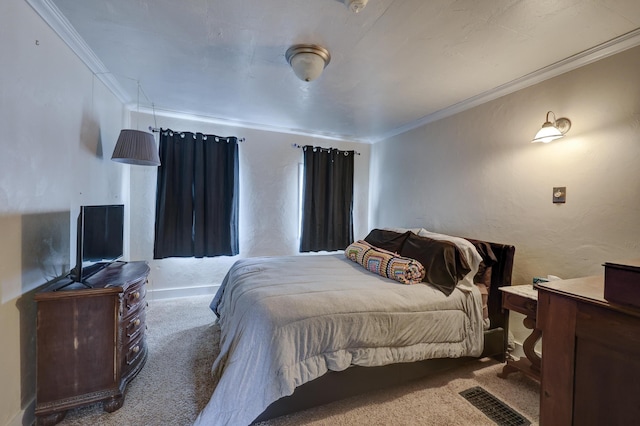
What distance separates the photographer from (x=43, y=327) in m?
1.48

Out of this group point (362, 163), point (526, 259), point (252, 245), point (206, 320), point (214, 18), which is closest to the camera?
point (214, 18)

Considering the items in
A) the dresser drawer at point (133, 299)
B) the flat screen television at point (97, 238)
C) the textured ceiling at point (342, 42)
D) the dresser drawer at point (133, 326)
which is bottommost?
the dresser drawer at point (133, 326)

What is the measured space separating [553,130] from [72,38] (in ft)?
11.4

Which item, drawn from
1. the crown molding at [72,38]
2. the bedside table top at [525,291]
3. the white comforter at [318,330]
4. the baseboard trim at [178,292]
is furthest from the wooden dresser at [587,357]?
the baseboard trim at [178,292]

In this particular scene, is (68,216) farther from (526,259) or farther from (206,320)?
(526,259)

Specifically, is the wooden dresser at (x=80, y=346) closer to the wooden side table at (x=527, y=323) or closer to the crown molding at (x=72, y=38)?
the crown molding at (x=72, y=38)

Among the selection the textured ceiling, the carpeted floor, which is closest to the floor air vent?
the carpeted floor

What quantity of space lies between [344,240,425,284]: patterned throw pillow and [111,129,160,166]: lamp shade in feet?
7.23

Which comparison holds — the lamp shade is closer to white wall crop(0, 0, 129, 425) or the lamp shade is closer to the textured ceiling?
white wall crop(0, 0, 129, 425)

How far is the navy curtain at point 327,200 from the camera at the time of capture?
4055 mm

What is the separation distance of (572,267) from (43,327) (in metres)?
3.48

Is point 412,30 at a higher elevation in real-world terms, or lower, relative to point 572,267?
higher

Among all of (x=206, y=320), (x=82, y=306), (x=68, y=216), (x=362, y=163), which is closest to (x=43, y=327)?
(x=82, y=306)

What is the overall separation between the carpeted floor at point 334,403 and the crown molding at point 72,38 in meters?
2.39
